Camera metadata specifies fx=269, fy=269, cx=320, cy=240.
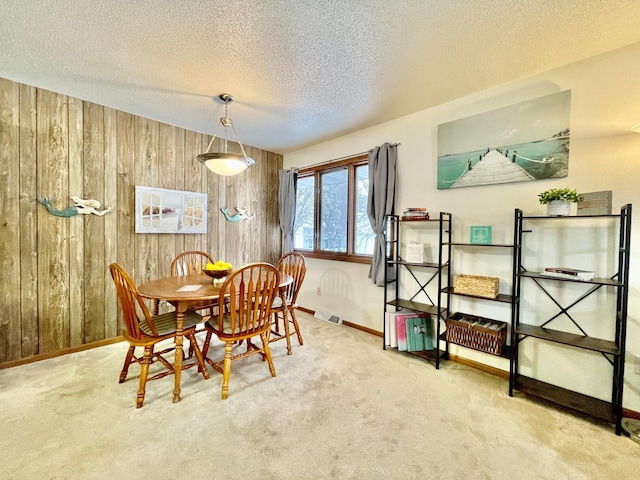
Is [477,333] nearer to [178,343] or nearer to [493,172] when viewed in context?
[493,172]

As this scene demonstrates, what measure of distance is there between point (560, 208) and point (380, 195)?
151cm

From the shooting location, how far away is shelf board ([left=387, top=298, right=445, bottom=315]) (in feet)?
8.27

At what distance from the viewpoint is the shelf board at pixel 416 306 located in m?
2.52

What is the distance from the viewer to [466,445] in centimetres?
151

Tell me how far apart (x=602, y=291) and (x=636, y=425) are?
0.81 metres

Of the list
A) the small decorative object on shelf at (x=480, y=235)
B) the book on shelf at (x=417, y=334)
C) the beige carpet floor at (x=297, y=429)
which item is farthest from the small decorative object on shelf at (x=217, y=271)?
the small decorative object on shelf at (x=480, y=235)

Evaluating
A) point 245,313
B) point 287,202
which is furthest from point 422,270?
point 287,202

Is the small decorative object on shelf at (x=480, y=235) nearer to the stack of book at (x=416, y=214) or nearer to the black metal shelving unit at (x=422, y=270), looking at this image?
the black metal shelving unit at (x=422, y=270)

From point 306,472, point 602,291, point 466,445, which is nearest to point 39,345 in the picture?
point 306,472

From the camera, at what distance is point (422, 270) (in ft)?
9.00

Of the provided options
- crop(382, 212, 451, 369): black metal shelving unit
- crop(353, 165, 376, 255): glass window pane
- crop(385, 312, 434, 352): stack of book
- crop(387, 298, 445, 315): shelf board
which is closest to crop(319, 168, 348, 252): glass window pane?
crop(353, 165, 376, 255): glass window pane

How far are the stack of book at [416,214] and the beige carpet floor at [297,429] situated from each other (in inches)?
53.4

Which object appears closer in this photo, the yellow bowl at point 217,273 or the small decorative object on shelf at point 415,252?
the yellow bowl at point 217,273

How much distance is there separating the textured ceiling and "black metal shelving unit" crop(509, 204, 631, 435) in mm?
1110
